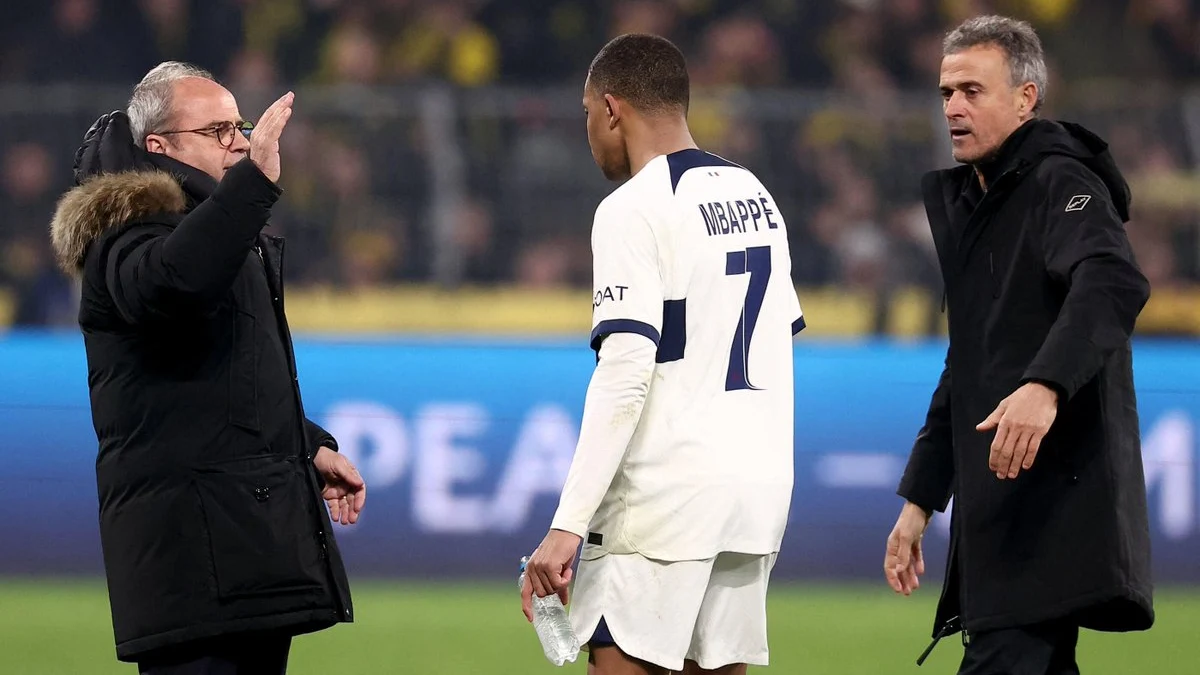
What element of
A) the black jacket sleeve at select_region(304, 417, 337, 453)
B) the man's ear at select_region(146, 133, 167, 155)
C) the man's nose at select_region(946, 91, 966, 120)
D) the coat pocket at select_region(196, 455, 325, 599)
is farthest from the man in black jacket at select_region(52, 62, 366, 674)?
the man's nose at select_region(946, 91, 966, 120)

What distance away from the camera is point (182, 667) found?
375 centimetres

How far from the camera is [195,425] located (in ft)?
12.3

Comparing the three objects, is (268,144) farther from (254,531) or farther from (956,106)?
(956,106)

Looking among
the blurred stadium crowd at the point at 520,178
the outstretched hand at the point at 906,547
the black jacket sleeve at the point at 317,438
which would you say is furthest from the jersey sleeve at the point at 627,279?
the blurred stadium crowd at the point at 520,178

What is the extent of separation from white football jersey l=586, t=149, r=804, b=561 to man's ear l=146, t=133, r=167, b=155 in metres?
1.15

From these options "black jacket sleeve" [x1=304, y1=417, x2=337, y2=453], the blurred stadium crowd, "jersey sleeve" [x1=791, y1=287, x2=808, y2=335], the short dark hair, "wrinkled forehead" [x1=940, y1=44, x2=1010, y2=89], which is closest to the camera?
the short dark hair

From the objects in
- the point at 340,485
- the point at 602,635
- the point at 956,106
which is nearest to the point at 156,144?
the point at 340,485

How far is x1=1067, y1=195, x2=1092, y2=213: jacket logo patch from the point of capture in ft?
12.6

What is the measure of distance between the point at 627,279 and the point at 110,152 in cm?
133

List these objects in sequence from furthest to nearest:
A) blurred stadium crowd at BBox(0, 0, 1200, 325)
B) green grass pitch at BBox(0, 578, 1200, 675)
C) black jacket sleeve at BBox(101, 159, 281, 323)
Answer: blurred stadium crowd at BBox(0, 0, 1200, 325)
green grass pitch at BBox(0, 578, 1200, 675)
black jacket sleeve at BBox(101, 159, 281, 323)

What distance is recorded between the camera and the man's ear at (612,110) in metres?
3.88

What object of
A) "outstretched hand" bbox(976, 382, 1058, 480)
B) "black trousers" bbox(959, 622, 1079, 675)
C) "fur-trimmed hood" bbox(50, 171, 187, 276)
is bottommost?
"black trousers" bbox(959, 622, 1079, 675)

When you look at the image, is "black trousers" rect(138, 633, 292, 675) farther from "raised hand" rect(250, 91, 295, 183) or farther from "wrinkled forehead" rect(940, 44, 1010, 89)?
"wrinkled forehead" rect(940, 44, 1010, 89)

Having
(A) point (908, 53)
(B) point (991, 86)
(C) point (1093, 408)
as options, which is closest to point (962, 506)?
(C) point (1093, 408)
